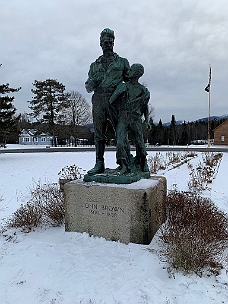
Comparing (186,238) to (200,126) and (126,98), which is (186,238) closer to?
(126,98)

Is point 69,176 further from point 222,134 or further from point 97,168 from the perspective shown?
point 222,134

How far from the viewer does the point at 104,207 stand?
3.68 metres

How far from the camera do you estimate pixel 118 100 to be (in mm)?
3871

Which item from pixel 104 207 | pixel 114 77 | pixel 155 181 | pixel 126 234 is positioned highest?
pixel 114 77

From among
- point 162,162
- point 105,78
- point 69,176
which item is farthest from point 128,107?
point 162,162

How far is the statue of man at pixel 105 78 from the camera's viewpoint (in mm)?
3846

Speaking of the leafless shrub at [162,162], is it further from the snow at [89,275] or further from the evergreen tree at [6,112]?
the evergreen tree at [6,112]

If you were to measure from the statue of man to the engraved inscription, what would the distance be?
592 mm

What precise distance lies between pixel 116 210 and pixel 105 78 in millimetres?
1960

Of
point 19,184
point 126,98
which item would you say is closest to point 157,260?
point 126,98

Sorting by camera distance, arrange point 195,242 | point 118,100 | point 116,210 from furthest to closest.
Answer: point 118,100
point 116,210
point 195,242

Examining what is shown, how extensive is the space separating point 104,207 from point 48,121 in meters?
33.1

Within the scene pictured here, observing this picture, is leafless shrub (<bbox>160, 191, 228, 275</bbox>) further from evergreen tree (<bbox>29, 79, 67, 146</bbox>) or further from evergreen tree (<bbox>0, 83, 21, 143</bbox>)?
evergreen tree (<bbox>29, 79, 67, 146</bbox>)

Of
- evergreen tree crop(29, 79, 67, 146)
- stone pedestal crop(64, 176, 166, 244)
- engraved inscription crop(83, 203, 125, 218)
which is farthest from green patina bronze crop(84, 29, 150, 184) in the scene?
evergreen tree crop(29, 79, 67, 146)
